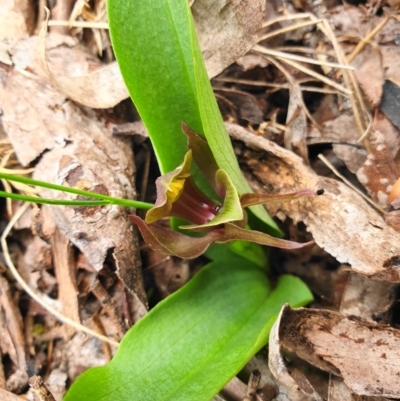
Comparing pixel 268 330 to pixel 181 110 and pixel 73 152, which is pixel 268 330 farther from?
pixel 73 152

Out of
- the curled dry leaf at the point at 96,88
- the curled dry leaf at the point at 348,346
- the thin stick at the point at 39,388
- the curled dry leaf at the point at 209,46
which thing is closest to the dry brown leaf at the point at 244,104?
the curled dry leaf at the point at 209,46

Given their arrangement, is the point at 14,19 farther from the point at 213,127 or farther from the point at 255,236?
the point at 255,236

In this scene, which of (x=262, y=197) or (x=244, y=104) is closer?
(x=262, y=197)

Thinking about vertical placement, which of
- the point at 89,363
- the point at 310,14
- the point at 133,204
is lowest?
the point at 89,363

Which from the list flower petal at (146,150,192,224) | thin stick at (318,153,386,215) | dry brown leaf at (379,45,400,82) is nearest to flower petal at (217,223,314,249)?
flower petal at (146,150,192,224)

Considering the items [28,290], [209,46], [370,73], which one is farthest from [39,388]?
[370,73]

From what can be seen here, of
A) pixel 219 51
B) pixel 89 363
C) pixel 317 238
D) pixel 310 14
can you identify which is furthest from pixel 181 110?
pixel 89 363

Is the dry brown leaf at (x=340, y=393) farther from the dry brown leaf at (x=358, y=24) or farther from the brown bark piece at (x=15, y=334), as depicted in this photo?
the dry brown leaf at (x=358, y=24)
